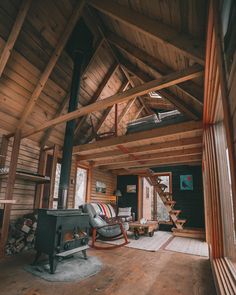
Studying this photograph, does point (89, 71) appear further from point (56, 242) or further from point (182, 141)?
point (56, 242)

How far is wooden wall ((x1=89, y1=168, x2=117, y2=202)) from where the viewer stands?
672cm

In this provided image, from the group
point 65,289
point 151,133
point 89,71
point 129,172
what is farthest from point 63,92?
point 129,172

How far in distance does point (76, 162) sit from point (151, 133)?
9.32 ft

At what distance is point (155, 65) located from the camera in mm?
3398

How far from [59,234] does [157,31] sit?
124 inches

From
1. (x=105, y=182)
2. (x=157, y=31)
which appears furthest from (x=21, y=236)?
(x=157, y=31)

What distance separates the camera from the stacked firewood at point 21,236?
354 centimetres

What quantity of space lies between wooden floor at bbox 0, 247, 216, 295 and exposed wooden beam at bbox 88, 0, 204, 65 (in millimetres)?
2709

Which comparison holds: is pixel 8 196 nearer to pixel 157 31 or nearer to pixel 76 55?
pixel 76 55

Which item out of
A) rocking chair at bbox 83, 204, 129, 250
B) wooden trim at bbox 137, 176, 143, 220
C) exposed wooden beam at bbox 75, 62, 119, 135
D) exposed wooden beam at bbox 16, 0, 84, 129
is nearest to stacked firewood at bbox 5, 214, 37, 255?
rocking chair at bbox 83, 204, 129, 250

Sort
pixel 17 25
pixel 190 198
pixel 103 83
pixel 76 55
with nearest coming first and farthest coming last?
pixel 17 25 < pixel 76 55 < pixel 103 83 < pixel 190 198

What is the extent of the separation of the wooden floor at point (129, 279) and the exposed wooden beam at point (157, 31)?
271 centimetres

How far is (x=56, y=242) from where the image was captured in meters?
2.73

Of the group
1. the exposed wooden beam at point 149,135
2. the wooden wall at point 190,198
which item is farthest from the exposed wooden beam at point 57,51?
the wooden wall at point 190,198
